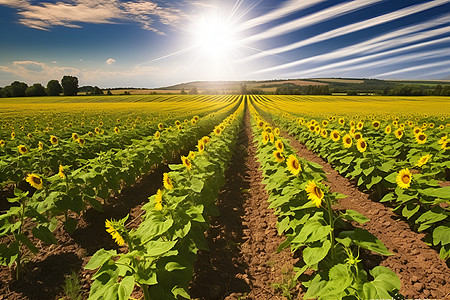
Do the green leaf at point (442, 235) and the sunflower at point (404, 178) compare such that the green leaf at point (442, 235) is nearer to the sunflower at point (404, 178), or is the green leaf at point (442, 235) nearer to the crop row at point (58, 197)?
the sunflower at point (404, 178)

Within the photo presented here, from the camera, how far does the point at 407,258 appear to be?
Result: 3.88 m

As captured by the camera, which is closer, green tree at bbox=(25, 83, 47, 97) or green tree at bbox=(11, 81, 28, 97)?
green tree at bbox=(11, 81, 28, 97)

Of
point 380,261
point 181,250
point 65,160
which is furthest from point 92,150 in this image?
point 380,261

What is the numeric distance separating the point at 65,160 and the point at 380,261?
8.85 metres

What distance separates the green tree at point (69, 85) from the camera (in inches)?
3553

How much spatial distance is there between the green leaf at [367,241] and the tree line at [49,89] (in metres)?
102

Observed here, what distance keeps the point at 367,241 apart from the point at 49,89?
373ft

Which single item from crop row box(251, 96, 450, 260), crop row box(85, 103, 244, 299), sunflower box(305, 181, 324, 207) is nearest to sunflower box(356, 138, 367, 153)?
crop row box(251, 96, 450, 260)

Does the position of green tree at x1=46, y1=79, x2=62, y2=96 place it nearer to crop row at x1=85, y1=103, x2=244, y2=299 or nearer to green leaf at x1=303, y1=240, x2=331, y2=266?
crop row at x1=85, y1=103, x2=244, y2=299

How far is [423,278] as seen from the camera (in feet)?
11.3

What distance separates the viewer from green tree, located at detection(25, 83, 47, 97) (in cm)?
8481

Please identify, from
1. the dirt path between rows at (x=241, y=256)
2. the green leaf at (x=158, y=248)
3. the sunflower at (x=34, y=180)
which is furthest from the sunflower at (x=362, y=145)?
the sunflower at (x=34, y=180)

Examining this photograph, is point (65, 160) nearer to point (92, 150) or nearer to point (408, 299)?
point (92, 150)

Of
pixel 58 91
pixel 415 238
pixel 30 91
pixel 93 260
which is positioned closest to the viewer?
pixel 93 260
